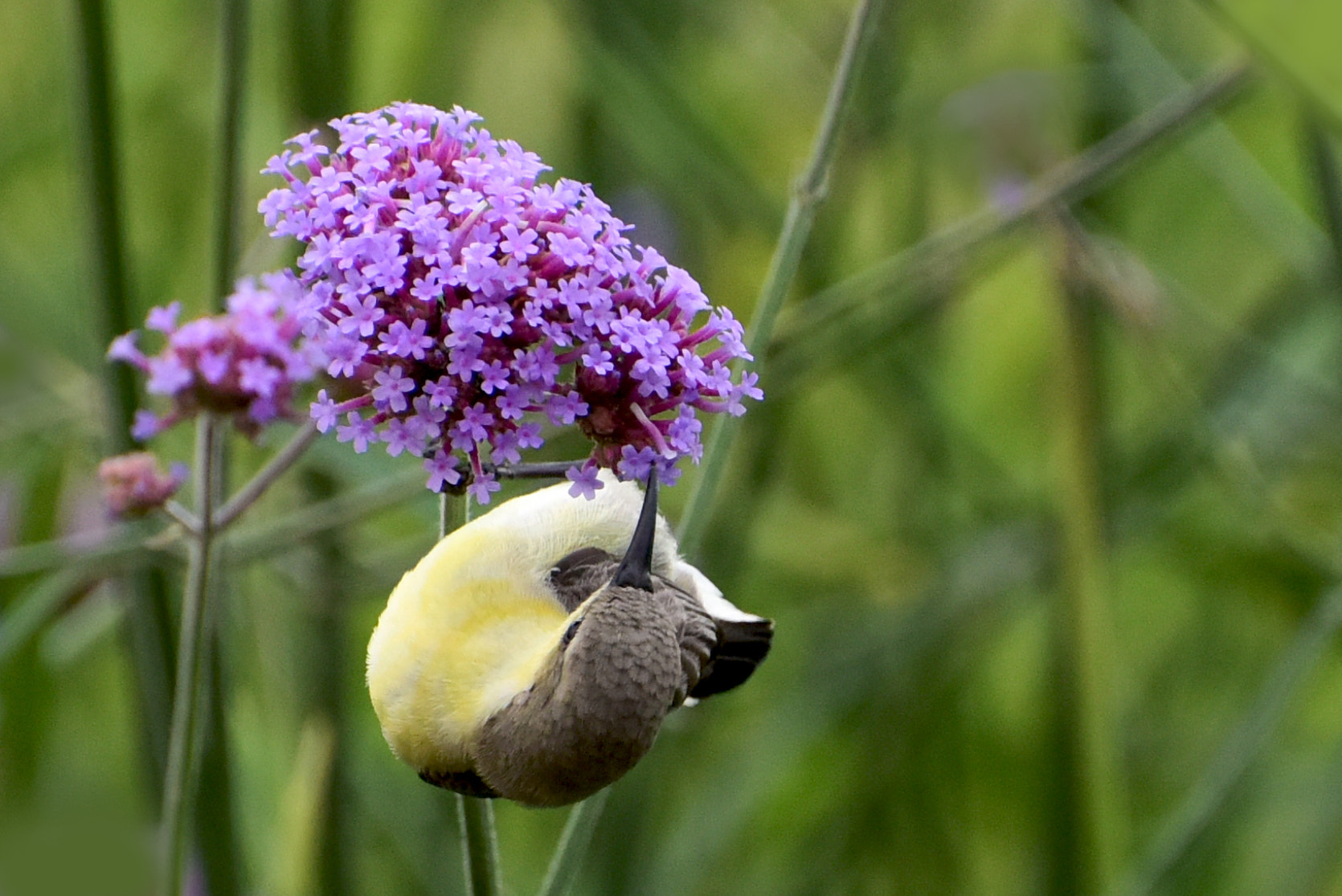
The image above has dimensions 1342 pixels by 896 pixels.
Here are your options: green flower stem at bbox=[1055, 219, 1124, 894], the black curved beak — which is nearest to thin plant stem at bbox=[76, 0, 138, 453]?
the black curved beak

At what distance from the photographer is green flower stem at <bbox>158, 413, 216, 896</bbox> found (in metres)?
0.85

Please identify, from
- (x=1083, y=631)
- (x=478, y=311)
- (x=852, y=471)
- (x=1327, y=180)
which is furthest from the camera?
(x=852, y=471)

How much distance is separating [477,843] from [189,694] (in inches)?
7.9

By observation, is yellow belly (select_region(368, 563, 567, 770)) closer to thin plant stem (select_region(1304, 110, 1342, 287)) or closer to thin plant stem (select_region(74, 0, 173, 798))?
thin plant stem (select_region(74, 0, 173, 798))

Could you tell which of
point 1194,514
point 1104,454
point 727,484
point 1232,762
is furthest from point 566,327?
point 1194,514

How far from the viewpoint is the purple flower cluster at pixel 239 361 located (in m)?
0.83

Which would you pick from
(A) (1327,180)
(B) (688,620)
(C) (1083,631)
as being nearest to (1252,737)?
(C) (1083,631)

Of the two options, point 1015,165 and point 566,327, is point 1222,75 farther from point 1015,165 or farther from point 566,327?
point 1015,165

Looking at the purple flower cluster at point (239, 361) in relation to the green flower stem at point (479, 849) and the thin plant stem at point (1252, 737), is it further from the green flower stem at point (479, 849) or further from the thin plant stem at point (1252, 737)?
the thin plant stem at point (1252, 737)

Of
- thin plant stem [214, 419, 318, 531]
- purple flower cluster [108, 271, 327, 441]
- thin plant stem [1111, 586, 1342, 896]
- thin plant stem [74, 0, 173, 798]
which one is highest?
thin plant stem [74, 0, 173, 798]

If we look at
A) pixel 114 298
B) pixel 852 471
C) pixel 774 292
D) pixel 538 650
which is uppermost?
pixel 852 471

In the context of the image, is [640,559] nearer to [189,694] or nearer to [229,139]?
[189,694]

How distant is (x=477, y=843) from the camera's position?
2.70 feet

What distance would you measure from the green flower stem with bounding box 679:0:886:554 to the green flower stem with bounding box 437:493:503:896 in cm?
15
